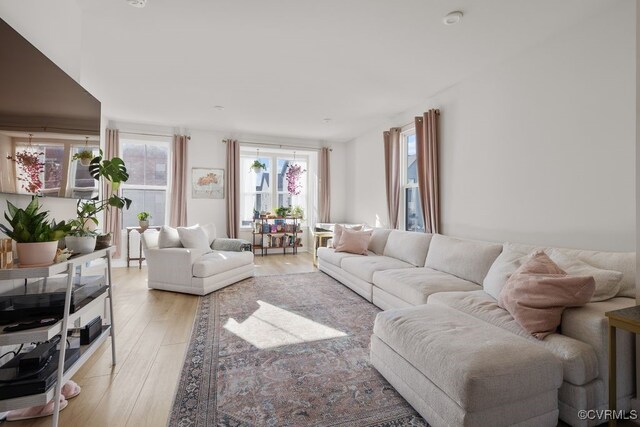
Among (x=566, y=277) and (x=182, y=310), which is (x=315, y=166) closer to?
(x=182, y=310)

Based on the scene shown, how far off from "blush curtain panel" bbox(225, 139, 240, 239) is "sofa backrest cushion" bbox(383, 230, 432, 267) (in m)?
3.24

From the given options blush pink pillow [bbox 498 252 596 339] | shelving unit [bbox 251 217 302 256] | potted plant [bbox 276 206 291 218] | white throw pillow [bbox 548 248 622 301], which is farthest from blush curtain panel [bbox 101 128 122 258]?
white throw pillow [bbox 548 248 622 301]

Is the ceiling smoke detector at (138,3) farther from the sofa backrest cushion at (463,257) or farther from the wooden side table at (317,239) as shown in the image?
the wooden side table at (317,239)

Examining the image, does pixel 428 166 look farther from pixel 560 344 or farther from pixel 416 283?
pixel 560 344

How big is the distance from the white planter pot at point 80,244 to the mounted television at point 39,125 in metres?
0.32

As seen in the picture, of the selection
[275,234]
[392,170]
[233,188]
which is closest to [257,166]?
[233,188]

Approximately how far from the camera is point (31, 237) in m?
1.42

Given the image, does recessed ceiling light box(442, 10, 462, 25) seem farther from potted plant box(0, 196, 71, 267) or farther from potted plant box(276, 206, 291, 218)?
potted plant box(276, 206, 291, 218)

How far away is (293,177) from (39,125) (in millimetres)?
5402

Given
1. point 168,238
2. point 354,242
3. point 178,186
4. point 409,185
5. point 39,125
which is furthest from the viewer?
point 178,186

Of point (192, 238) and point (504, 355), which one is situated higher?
point (192, 238)

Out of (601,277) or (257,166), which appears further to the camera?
(257,166)

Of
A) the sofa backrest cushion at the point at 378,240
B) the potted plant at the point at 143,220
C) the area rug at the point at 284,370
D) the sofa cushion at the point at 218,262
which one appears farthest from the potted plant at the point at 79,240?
the potted plant at the point at 143,220

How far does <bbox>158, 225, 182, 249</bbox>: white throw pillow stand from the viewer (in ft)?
13.1
